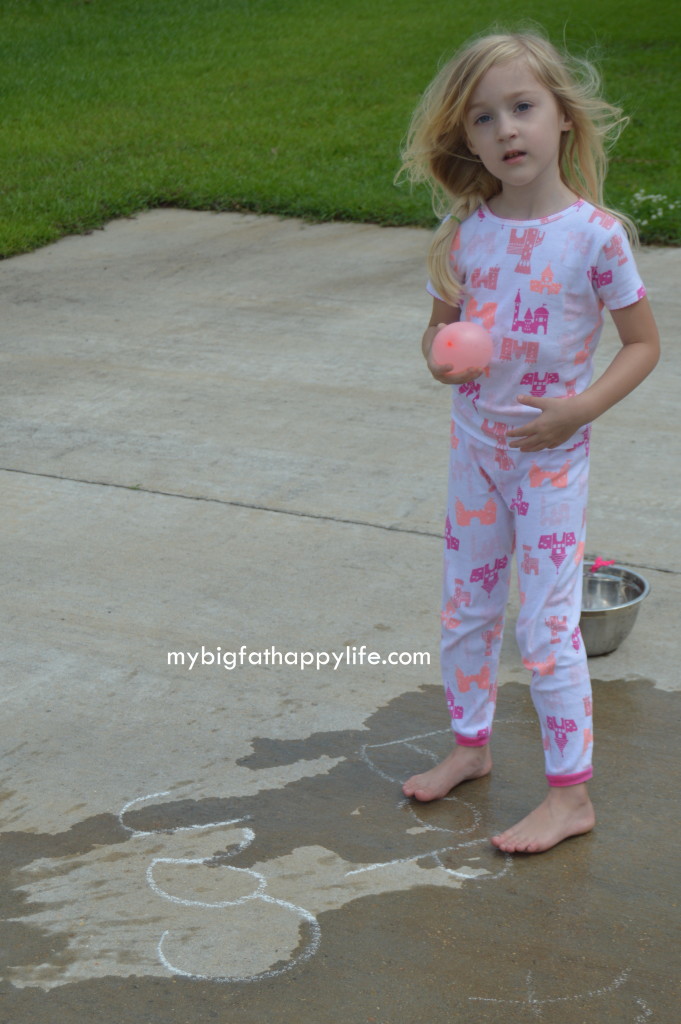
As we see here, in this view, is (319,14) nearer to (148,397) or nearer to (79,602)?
(148,397)

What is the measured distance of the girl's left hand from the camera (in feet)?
8.27

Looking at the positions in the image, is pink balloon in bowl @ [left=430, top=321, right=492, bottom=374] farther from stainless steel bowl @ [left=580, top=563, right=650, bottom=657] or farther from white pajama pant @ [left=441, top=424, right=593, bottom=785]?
stainless steel bowl @ [left=580, top=563, right=650, bottom=657]

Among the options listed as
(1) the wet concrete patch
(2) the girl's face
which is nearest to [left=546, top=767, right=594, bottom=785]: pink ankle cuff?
(1) the wet concrete patch

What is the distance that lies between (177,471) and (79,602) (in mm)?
989

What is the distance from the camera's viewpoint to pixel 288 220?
8.45 metres

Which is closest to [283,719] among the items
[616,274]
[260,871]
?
[260,871]

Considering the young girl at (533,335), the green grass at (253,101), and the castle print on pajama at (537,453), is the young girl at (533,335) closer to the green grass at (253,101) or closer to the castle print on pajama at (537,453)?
the castle print on pajama at (537,453)

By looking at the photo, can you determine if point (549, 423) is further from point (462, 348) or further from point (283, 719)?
point (283, 719)

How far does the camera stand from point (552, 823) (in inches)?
107

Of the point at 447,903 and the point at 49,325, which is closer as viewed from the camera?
the point at 447,903

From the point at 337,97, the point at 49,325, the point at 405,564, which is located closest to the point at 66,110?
the point at 337,97

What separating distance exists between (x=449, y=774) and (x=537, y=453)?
2.46 feet

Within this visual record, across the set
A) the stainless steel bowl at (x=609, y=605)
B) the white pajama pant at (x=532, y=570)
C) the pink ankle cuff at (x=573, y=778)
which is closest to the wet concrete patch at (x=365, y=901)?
the pink ankle cuff at (x=573, y=778)

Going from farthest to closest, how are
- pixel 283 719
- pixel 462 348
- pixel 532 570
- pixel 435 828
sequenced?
1. pixel 283 719
2. pixel 435 828
3. pixel 532 570
4. pixel 462 348
